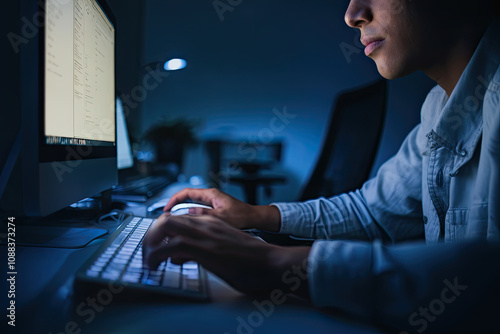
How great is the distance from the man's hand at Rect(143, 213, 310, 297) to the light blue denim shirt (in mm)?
39

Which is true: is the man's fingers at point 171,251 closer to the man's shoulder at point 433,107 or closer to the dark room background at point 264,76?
the man's shoulder at point 433,107

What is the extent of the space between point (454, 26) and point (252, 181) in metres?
1.61

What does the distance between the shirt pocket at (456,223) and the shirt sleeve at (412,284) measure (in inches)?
12.5

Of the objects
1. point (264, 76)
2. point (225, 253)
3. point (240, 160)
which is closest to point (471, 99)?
point (225, 253)

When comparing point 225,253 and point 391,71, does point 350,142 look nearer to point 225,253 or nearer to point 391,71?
point 391,71

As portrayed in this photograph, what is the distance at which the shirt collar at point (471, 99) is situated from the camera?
575 millimetres

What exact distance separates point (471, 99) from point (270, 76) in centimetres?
262

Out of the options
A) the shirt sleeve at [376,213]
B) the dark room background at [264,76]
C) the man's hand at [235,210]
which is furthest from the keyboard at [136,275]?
the dark room background at [264,76]

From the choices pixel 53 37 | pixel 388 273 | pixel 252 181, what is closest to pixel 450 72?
pixel 388 273

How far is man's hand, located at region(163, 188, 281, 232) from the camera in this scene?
0.74 metres

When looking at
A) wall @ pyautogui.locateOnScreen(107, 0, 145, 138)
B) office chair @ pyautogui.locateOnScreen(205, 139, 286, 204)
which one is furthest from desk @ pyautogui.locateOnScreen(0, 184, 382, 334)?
office chair @ pyautogui.locateOnScreen(205, 139, 286, 204)

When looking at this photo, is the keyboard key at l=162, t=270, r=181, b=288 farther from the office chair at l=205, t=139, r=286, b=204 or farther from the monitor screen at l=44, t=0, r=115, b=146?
the office chair at l=205, t=139, r=286, b=204

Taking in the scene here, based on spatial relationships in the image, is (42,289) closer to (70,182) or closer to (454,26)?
(70,182)

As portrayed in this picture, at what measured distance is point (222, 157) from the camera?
298 centimetres
